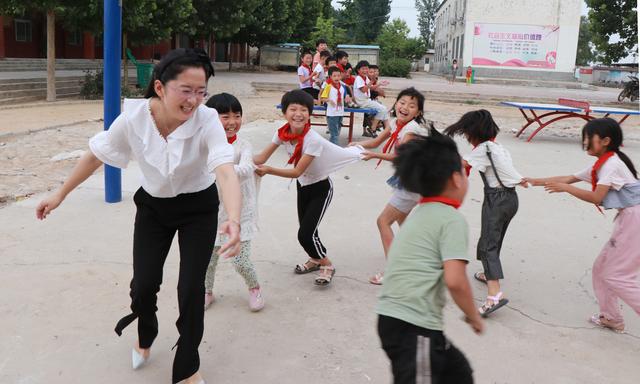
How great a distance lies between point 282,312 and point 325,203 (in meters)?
0.82

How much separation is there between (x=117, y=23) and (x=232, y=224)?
4023 millimetres

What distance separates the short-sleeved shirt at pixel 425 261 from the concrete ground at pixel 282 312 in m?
0.89

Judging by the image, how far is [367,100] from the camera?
10.3 m

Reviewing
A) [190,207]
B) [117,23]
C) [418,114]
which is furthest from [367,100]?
[190,207]

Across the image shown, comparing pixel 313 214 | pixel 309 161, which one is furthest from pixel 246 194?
pixel 313 214

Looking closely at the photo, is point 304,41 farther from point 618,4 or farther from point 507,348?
point 507,348

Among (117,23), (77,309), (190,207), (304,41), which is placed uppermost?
(304,41)

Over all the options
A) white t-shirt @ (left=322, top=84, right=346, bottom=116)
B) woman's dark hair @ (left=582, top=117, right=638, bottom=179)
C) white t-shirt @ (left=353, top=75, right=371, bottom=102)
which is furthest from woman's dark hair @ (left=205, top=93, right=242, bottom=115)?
white t-shirt @ (left=353, top=75, right=371, bottom=102)

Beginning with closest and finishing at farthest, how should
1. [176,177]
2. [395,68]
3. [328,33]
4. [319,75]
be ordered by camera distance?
[176,177] < [319,75] < [395,68] < [328,33]

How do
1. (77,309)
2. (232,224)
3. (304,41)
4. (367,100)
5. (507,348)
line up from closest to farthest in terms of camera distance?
1. (232,224)
2. (507,348)
3. (77,309)
4. (367,100)
5. (304,41)

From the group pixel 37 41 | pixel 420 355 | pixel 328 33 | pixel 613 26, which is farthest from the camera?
pixel 328 33

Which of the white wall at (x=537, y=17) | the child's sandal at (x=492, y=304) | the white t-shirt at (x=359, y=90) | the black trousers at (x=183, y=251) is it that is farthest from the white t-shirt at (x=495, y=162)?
the white wall at (x=537, y=17)

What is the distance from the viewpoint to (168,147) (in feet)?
8.03

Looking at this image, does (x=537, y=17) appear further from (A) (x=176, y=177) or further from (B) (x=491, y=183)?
(A) (x=176, y=177)
